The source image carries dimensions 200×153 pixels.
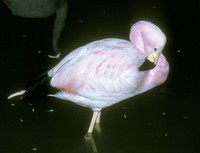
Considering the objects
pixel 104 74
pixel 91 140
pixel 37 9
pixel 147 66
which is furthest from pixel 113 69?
pixel 37 9

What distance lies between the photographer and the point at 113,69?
2.51 m

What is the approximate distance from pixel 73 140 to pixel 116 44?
62 cm

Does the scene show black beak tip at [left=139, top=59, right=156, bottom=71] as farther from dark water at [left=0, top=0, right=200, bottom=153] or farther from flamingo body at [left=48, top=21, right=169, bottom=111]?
dark water at [left=0, top=0, right=200, bottom=153]

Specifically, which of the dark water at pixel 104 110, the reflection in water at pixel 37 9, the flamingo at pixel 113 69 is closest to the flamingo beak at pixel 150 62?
the flamingo at pixel 113 69

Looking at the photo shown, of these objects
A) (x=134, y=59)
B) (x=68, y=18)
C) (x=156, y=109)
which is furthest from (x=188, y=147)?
(x=68, y=18)

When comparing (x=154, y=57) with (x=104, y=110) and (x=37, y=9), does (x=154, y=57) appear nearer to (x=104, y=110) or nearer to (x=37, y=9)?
(x=104, y=110)

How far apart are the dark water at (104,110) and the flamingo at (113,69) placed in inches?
9.6

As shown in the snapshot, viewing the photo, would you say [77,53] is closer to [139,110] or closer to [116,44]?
[116,44]

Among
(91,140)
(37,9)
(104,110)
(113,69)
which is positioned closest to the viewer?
(113,69)

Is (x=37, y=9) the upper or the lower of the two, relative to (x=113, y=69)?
lower

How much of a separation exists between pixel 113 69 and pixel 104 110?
1.89 feet

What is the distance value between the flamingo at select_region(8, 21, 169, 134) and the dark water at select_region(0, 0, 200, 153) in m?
0.24

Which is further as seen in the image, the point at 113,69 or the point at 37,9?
the point at 37,9

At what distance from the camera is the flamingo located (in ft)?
8.19
